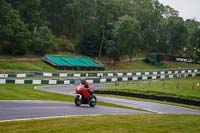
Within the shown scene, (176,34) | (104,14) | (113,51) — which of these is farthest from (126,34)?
(176,34)

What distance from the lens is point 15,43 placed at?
2697 inches

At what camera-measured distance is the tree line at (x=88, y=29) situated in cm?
6844

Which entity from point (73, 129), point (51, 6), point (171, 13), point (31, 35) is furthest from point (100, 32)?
point (73, 129)

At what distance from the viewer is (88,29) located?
87938 mm

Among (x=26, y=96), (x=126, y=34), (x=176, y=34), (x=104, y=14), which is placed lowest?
(x=26, y=96)

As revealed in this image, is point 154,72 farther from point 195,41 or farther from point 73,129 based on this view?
point 73,129

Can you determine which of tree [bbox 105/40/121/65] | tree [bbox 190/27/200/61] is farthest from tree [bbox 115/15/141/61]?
tree [bbox 190/27/200/61]

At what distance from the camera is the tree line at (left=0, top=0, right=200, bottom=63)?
68438mm

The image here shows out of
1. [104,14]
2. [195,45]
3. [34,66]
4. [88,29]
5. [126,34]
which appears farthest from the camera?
[104,14]

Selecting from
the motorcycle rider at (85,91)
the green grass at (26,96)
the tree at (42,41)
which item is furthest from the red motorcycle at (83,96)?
the tree at (42,41)

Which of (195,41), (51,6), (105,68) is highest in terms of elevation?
(51,6)

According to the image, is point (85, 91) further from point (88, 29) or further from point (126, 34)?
point (88, 29)

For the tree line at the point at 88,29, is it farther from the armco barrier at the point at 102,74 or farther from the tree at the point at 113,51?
the armco barrier at the point at 102,74

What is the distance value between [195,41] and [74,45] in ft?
93.4
